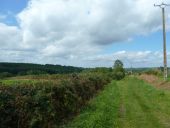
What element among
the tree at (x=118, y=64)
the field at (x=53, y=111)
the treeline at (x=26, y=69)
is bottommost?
the field at (x=53, y=111)

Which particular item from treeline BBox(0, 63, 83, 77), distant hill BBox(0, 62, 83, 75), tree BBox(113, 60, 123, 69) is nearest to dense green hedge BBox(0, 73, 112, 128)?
treeline BBox(0, 63, 83, 77)

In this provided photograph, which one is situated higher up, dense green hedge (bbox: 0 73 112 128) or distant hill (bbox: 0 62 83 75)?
distant hill (bbox: 0 62 83 75)

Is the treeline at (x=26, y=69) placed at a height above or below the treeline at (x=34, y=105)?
above

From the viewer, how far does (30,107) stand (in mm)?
13094

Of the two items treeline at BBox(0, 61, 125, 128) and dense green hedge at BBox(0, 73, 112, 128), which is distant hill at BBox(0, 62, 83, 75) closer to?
treeline at BBox(0, 61, 125, 128)

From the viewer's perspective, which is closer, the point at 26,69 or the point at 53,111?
the point at 53,111

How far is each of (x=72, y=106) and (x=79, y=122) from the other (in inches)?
112

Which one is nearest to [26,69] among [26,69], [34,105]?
[26,69]

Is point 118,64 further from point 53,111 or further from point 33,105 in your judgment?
point 33,105

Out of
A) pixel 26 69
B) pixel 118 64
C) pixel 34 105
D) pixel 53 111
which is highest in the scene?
pixel 118 64

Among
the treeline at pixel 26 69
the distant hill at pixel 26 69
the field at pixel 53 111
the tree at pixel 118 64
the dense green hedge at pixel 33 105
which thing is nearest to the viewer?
the dense green hedge at pixel 33 105

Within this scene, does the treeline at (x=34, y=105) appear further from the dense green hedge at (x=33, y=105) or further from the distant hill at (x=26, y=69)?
the distant hill at (x=26, y=69)

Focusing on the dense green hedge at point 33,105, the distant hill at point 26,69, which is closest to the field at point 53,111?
the dense green hedge at point 33,105

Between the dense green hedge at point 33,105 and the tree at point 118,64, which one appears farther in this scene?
the tree at point 118,64
